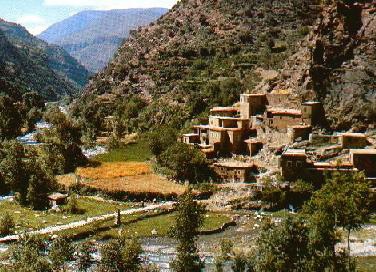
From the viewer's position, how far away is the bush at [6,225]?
43.4 metres

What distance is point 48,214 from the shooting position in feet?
160

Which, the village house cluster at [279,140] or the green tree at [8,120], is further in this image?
the green tree at [8,120]

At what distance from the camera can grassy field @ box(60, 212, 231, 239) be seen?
43.9m

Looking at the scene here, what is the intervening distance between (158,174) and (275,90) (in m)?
18.9

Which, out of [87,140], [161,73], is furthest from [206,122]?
[161,73]

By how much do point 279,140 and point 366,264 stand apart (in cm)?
2284

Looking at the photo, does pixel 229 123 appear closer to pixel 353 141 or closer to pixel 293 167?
pixel 293 167

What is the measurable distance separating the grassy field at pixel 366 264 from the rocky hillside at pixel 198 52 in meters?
49.6

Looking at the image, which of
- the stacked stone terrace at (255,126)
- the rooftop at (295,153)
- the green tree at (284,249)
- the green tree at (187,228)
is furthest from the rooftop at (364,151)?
the green tree at (187,228)

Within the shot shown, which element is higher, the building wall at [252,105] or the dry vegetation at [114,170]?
the building wall at [252,105]

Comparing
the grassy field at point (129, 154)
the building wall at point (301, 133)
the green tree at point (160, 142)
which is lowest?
the grassy field at point (129, 154)

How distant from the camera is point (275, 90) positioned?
70250 millimetres

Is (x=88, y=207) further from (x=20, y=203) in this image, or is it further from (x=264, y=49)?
(x=264, y=49)

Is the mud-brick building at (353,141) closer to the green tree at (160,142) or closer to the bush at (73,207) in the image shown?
the green tree at (160,142)
